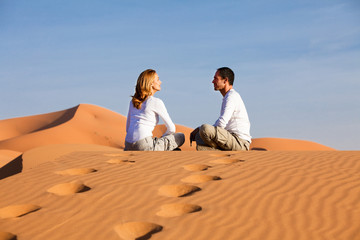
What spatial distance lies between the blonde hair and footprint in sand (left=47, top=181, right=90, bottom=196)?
223 cm

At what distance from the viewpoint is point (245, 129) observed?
7.89 m

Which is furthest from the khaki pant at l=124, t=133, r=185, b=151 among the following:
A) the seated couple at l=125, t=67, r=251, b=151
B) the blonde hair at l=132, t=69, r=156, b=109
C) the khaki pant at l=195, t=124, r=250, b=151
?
the blonde hair at l=132, t=69, r=156, b=109

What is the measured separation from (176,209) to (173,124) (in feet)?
11.0

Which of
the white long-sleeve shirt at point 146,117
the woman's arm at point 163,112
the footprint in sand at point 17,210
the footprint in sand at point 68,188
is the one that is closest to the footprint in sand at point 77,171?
the footprint in sand at point 68,188

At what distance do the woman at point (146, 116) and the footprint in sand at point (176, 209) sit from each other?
306 centimetres

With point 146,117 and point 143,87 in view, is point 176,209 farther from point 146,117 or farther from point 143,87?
point 143,87

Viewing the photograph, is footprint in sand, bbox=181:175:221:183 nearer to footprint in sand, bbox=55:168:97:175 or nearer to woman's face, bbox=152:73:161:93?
footprint in sand, bbox=55:168:97:175

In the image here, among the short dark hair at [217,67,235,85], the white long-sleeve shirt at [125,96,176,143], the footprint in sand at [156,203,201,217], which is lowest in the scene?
the footprint in sand at [156,203,201,217]

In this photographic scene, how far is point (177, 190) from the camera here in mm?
5020

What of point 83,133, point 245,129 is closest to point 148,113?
point 245,129

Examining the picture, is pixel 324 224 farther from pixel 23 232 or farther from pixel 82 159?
pixel 82 159

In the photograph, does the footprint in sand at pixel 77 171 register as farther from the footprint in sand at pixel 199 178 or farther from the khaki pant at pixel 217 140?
the khaki pant at pixel 217 140

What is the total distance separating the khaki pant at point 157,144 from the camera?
749 cm

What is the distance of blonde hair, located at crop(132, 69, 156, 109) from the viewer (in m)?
7.33
